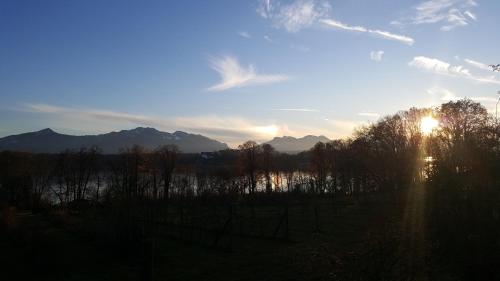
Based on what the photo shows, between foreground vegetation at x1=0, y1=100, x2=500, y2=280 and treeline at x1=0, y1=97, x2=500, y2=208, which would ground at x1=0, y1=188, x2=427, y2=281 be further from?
treeline at x1=0, y1=97, x2=500, y2=208

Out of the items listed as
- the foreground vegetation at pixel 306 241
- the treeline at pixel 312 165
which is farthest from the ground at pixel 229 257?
the treeline at pixel 312 165

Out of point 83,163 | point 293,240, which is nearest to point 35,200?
point 83,163

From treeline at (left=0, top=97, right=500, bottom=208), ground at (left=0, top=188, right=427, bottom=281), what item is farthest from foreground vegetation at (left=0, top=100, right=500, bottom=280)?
treeline at (left=0, top=97, right=500, bottom=208)

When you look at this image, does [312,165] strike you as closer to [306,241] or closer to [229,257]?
[306,241]

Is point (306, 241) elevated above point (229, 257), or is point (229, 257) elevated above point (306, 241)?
point (306, 241)

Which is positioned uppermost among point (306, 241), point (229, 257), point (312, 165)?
point (312, 165)

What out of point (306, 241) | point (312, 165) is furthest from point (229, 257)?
point (312, 165)

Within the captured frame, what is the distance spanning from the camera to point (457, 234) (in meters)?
13.9

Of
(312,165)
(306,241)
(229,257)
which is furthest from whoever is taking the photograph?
(312,165)

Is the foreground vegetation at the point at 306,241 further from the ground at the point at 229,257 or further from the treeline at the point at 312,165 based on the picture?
the treeline at the point at 312,165

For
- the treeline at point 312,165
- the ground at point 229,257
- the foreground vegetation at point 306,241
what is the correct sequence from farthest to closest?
the treeline at point 312,165, the foreground vegetation at point 306,241, the ground at point 229,257

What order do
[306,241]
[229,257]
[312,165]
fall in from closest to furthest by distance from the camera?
[229,257]
[306,241]
[312,165]

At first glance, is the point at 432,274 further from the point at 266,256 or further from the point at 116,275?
the point at 116,275

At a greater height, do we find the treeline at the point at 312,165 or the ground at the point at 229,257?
the treeline at the point at 312,165
